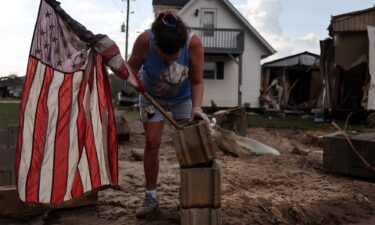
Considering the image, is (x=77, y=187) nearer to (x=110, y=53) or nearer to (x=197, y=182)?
(x=197, y=182)

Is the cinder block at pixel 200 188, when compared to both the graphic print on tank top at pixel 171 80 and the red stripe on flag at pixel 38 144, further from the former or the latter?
the red stripe on flag at pixel 38 144

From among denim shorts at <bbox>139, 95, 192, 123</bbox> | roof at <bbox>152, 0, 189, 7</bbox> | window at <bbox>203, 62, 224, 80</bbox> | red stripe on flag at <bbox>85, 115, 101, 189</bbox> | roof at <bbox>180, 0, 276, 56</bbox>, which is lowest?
red stripe on flag at <bbox>85, 115, 101, 189</bbox>

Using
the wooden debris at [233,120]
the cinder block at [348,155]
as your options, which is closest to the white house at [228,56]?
the wooden debris at [233,120]

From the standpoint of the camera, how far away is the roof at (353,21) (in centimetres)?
1453

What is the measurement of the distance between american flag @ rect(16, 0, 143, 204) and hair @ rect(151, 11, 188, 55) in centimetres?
32

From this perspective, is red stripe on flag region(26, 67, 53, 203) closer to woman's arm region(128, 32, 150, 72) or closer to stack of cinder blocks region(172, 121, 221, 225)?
woman's arm region(128, 32, 150, 72)

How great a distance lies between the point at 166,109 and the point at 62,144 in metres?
0.96

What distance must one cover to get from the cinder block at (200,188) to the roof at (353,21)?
12207mm

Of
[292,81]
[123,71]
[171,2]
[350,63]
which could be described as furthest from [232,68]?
[123,71]

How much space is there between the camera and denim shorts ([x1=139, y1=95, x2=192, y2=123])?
398cm

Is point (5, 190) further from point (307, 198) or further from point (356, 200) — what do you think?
point (356, 200)

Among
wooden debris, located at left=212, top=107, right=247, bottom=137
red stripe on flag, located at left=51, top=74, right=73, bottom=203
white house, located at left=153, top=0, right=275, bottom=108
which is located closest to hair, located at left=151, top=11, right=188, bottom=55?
red stripe on flag, located at left=51, top=74, right=73, bottom=203

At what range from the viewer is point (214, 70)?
91.5ft

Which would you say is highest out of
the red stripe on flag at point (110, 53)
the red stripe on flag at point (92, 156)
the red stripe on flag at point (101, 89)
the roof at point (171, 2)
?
the roof at point (171, 2)
